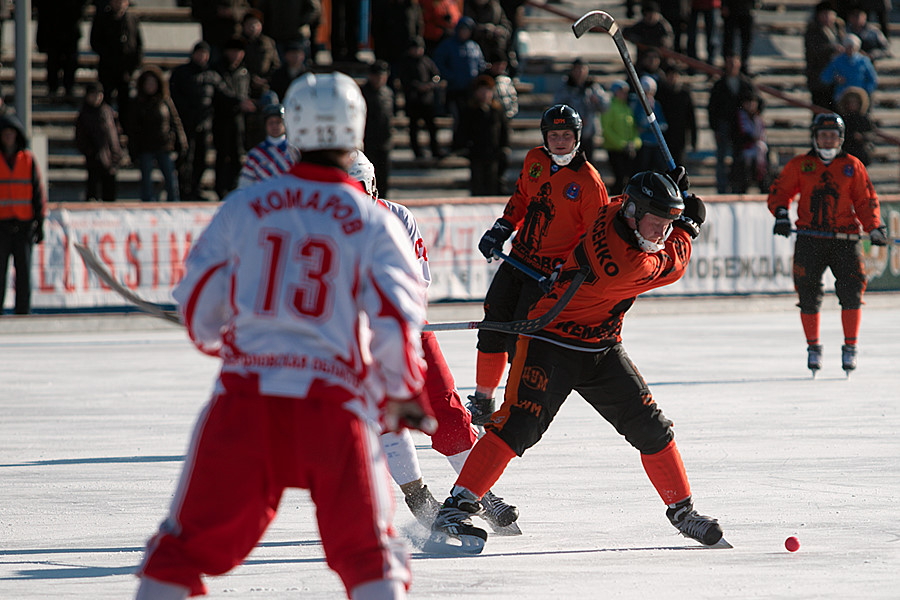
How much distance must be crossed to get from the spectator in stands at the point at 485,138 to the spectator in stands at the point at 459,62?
245 millimetres

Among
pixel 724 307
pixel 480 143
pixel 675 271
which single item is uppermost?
pixel 675 271

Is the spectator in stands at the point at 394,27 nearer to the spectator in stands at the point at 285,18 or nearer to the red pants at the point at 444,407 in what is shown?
the spectator in stands at the point at 285,18

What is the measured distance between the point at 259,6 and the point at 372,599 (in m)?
13.0

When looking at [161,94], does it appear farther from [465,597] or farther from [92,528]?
[465,597]

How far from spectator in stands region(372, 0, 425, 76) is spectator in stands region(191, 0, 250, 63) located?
174 cm

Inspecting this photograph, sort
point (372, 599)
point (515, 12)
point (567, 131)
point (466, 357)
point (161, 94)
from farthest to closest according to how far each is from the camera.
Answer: point (515, 12) → point (161, 94) → point (466, 357) → point (567, 131) → point (372, 599)

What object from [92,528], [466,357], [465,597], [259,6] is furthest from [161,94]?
[465,597]

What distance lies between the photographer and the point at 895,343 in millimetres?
12164

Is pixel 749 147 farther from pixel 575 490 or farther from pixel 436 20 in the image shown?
pixel 575 490

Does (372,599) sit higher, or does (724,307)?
(372,599)

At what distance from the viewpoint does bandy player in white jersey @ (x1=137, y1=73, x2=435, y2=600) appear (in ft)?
9.93

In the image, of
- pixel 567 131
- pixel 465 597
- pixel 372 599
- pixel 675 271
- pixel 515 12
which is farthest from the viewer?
pixel 515 12

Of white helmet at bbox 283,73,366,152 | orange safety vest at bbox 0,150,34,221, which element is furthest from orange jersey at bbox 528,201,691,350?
orange safety vest at bbox 0,150,34,221

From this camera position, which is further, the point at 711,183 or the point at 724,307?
the point at 711,183
